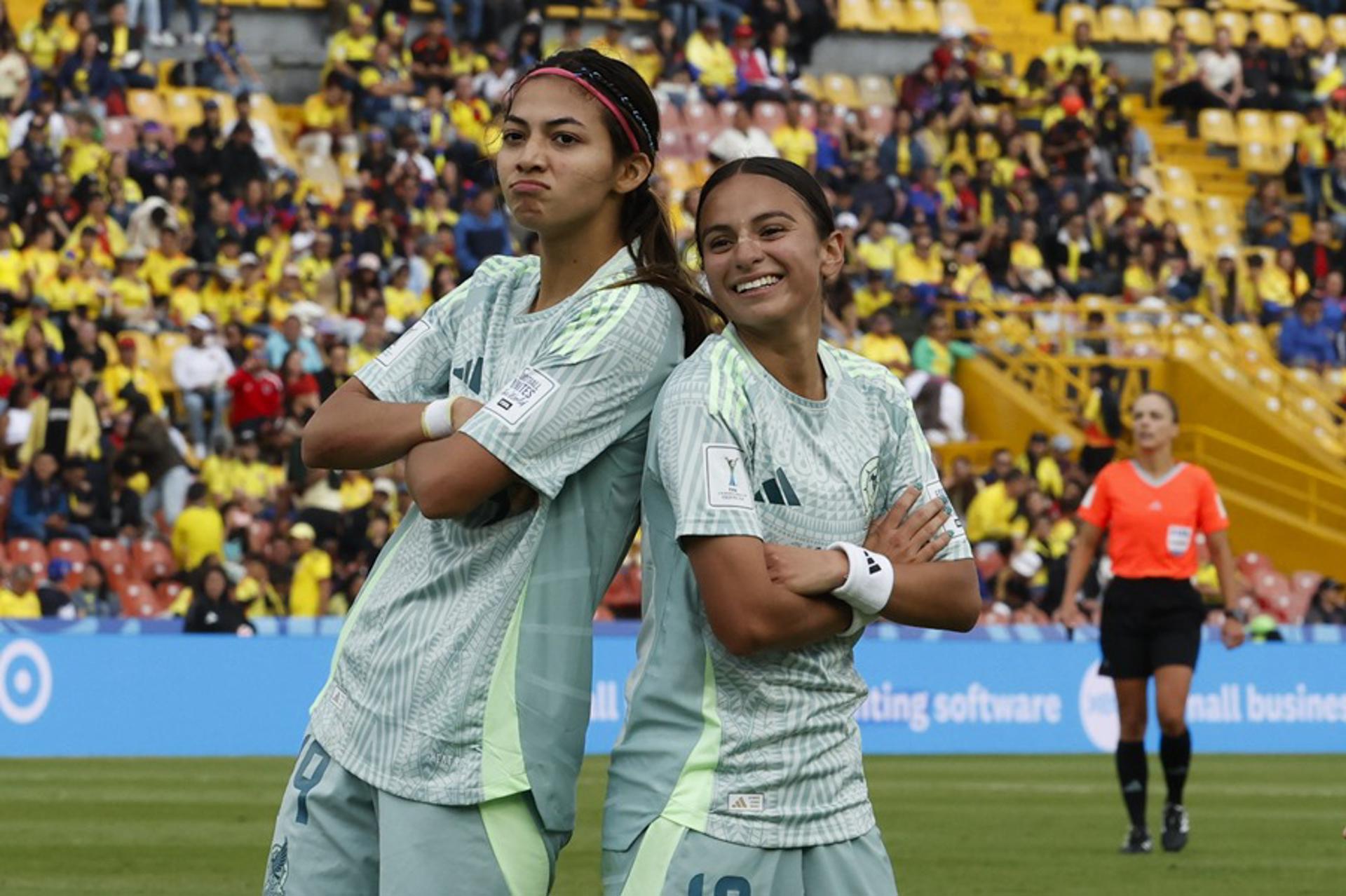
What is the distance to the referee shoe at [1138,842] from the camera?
1166 centimetres

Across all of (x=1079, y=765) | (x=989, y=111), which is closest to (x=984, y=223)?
(x=989, y=111)

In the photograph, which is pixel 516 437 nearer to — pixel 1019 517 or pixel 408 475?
pixel 408 475

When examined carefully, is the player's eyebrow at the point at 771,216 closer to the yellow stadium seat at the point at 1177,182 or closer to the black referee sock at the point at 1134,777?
the black referee sock at the point at 1134,777

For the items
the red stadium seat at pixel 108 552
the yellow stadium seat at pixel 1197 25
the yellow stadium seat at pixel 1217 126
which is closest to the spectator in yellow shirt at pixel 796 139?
the yellow stadium seat at pixel 1217 126

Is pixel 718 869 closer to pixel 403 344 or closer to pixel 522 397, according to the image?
pixel 522 397

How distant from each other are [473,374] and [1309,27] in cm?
3059

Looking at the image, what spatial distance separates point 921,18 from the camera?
30.7m

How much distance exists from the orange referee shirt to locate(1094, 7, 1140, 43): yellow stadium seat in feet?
68.7

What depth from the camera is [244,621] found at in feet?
57.4

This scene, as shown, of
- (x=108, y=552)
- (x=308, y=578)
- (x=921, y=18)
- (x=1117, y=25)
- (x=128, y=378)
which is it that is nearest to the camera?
(x=108, y=552)

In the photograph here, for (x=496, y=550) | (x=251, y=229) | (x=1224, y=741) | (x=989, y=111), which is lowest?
(x=1224, y=741)

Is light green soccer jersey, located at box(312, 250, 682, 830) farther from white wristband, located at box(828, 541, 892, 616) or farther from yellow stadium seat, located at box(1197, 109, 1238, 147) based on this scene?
yellow stadium seat, located at box(1197, 109, 1238, 147)

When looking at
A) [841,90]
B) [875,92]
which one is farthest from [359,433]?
[875,92]

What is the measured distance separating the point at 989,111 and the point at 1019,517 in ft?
27.0
